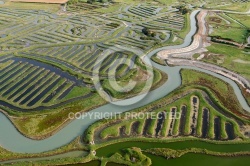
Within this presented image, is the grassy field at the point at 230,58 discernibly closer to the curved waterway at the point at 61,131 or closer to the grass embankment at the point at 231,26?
the grass embankment at the point at 231,26

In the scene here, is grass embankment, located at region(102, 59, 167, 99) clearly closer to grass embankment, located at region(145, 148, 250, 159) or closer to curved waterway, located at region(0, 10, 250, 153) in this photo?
curved waterway, located at region(0, 10, 250, 153)

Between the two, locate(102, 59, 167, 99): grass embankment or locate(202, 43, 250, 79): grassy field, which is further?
locate(202, 43, 250, 79): grassy field

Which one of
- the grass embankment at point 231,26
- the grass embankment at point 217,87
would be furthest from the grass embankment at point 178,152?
the grass embankment at point 231,26

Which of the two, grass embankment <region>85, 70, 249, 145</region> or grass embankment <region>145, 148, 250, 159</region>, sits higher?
grass embankment <region>85, 70, 249, 145</region>

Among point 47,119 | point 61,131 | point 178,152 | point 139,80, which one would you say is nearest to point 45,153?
point 61,131

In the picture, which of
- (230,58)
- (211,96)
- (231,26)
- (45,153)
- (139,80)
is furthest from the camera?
(231,26)

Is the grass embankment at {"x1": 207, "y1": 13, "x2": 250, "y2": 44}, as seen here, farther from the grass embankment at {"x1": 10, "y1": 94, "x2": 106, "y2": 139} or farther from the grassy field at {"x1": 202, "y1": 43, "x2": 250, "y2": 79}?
the grass embankment at {"x1": 10, "y1": 94, "x2": 106, "y2": 139}

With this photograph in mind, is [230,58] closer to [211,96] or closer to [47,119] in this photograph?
[211,96]

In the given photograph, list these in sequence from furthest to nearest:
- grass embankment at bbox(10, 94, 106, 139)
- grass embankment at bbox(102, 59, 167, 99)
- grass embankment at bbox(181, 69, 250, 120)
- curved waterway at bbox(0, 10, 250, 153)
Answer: grass embankment at bbox(102, 59, 167, 99), grass embankment at bbox(181, 69, 250, 120), grass embankment at bbox(10, 94, 106, 139), curved waterway at bbox(0, 10, 250, 153)

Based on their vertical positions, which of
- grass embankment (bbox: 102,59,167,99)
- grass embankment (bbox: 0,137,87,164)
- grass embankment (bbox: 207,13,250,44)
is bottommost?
grass embankment (bbox: 0,137,87,164)

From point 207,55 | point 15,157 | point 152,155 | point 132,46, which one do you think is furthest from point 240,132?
point 132,46

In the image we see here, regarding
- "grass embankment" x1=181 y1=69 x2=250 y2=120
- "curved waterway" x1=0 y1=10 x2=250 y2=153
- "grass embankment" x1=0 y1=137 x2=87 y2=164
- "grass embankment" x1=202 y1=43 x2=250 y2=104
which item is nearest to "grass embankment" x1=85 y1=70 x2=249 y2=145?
"grass embankment" x1=181 y1=69 x2=250 y2=120

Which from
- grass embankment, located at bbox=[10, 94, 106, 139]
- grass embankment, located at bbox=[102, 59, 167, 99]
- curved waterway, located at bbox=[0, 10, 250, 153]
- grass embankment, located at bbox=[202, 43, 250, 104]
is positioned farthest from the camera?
grass embankment, located at bbox=[202, 43, 250, 104]
